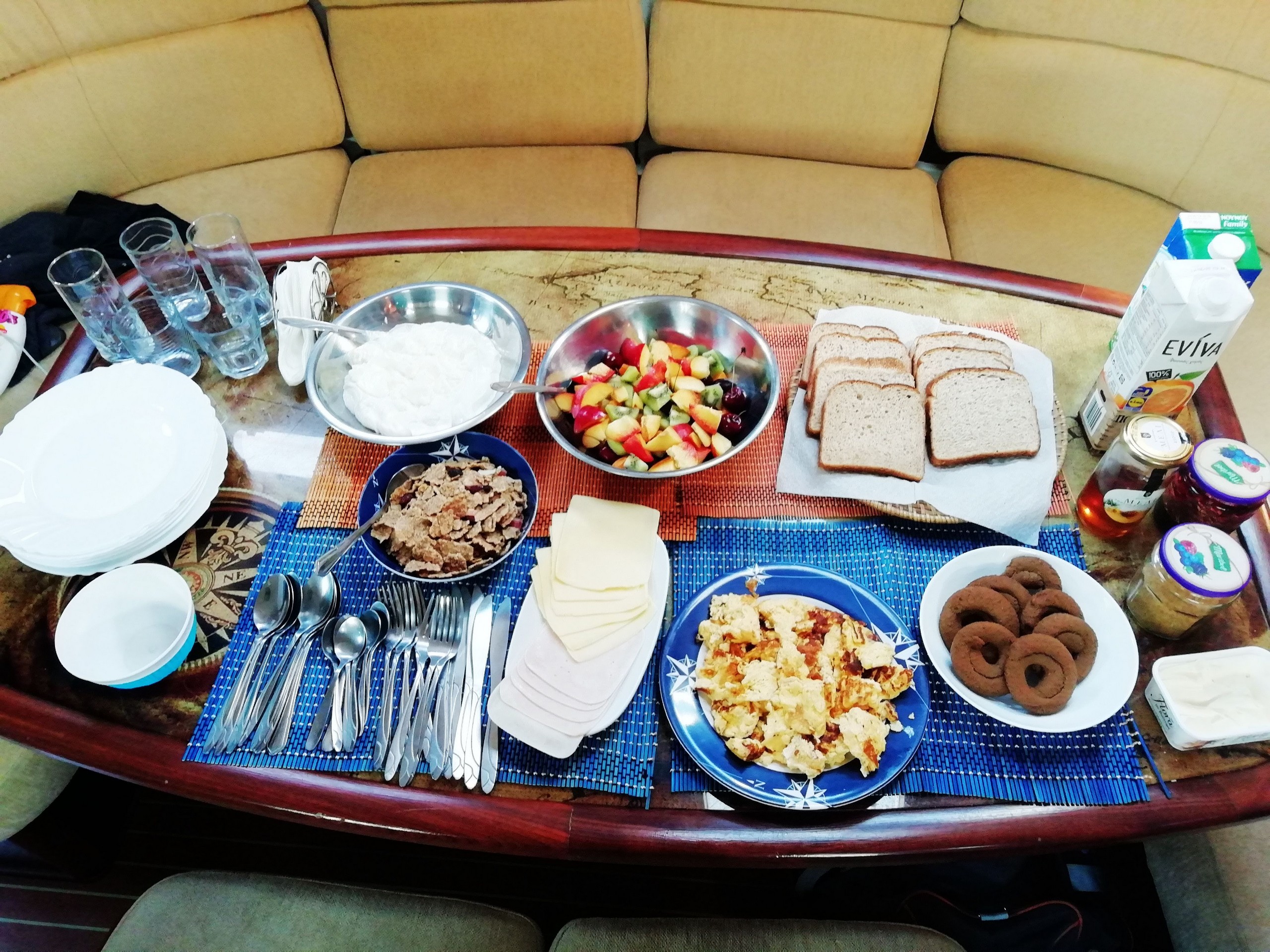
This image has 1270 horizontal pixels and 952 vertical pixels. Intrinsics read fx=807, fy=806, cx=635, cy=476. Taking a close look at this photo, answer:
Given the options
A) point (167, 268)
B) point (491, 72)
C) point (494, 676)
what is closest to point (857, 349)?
point (494, 676)

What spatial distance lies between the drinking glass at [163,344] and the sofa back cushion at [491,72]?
1.38m

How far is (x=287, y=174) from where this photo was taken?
280cm

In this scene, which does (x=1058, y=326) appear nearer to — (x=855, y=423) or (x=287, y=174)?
(x=855, y=423)

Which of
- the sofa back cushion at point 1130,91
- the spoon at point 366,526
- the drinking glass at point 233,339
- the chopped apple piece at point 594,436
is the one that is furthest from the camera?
the sofa back cushion at point 1130,91

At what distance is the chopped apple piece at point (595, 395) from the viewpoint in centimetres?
147

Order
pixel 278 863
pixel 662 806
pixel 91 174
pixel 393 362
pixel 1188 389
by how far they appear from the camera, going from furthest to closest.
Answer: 1. pixel 91 174
2. pixel 278 863
3. pixel 393 362
4. pixel 1188 389
5. pixel 662 806

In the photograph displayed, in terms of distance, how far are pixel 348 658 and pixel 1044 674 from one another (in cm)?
107

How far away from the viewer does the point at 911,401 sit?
5.09 feet

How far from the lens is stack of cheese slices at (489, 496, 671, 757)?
46.6 inches

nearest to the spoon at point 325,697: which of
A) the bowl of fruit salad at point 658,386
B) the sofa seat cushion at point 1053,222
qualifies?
the bowl of fruit salad at point 658,386

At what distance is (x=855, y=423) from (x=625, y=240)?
737 mm

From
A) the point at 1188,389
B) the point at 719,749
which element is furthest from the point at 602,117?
the point at 719,749

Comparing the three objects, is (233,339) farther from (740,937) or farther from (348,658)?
(740,937)

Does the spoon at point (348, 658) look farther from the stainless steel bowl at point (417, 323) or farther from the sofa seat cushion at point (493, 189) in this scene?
the sofa seat cushion at point (493, 189)
